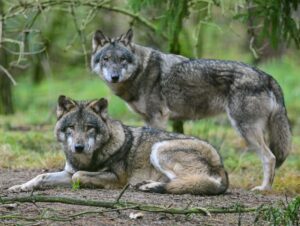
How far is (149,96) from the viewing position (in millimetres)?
9953

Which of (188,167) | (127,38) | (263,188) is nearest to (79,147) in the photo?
(188,167)

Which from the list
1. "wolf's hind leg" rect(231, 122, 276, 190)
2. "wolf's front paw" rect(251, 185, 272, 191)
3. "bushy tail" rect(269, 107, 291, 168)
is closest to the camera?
"wolf's front paw" rect(251, 185, 272, 191)

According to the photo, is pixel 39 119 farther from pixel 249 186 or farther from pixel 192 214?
pixel 192 214

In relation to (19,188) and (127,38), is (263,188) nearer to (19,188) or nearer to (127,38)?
(127,38)

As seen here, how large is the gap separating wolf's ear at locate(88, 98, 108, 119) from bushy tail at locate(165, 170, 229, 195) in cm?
103

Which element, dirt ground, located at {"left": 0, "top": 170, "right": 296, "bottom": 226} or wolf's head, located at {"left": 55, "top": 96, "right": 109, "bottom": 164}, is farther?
wolf's head, located at {"left": 55, "top": 96, "right": 109, "bottom": 164}

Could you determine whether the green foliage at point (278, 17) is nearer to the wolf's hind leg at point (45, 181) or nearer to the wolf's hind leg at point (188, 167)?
the wolf's hind leg at point (188, 167)

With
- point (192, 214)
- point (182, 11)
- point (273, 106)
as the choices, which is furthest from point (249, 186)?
point (192, 214)

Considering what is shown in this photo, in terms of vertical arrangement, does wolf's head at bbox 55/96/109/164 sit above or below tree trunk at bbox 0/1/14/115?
above

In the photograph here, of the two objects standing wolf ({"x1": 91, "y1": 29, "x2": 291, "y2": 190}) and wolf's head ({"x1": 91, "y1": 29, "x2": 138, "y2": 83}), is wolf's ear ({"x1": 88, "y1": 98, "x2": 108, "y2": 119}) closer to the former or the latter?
standing wolf ({"x1": 91, "y1": 29, "x2": 291, "y2": 190})

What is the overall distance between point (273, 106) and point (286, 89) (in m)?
8.47

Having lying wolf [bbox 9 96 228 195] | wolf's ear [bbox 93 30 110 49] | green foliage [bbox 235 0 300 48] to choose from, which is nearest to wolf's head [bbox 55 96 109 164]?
lying wolf [bbox 9 96 228 195]

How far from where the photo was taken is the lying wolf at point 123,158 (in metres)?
7.34

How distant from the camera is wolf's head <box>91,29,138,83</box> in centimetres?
1002
